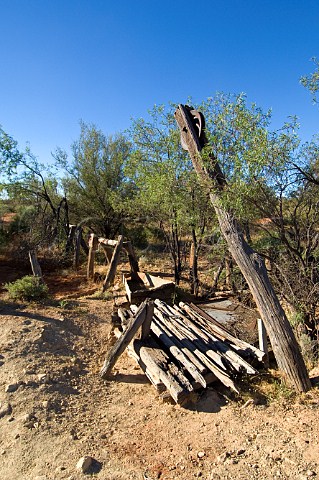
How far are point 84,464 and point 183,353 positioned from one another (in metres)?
2.12

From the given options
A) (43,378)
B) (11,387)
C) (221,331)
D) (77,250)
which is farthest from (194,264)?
(11,387)

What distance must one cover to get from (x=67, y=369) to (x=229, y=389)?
7.96 feet

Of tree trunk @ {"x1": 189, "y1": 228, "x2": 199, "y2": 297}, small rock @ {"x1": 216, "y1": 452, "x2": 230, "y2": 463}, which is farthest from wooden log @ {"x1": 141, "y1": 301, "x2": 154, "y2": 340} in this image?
tree trunk @ {"x1": 189, "y1": 228, "x2": 199, "y2": 297}

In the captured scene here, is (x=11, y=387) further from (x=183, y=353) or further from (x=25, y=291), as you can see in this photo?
(x=25, y=291)

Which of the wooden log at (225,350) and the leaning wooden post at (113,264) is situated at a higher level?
the leaning wooden post at (113,264)

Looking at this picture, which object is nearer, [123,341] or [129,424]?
[129,424]

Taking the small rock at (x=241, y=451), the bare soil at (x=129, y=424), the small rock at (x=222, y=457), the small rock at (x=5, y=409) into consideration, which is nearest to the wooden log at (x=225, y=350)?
the bare soil at (x=129, y=424)

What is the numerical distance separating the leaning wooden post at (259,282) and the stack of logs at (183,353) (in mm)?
510

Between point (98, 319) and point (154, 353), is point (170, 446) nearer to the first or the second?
point (154, 353)

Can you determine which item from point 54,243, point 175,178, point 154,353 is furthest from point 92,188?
point 154,353

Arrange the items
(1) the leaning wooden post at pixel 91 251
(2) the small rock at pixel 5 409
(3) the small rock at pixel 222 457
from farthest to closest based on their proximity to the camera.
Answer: (1) the leaning wooden post at pixel 91 251 → (2) the small rock at pixel 5 409 → (3) the small rock at pixel 222 457

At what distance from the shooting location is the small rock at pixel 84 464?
295 centimetres

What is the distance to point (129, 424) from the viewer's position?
3730 millimetres

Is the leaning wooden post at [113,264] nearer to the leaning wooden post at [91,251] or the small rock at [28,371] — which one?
the leaning wooden post at [91,251]
